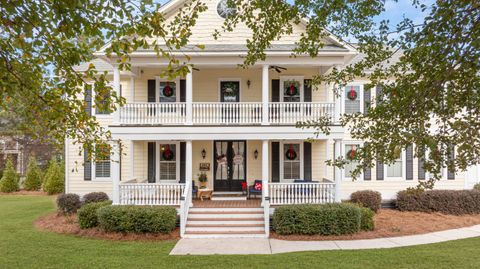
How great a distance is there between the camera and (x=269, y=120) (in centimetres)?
1280

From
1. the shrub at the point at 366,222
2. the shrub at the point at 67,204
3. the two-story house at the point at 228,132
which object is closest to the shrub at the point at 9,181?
the two-story house at the point at 228,132

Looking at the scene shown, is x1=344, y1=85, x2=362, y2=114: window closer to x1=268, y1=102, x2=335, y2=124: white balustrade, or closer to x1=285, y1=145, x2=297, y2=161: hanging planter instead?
x1=285, y1=145, x2=297, y2=161: hanging planter

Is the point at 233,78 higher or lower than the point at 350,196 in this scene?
higher

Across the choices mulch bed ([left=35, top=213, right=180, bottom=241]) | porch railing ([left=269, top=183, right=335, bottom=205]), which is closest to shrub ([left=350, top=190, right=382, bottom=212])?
porch railing ([left=269, top=183, right=335, bottom=205])

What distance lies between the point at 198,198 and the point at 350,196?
698cm

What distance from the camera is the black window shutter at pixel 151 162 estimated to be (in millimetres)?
14695

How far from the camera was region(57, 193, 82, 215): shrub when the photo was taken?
14055 mm

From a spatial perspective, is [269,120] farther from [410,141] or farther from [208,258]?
[410,141]

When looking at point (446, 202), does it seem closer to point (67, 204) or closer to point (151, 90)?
point (151, 90)

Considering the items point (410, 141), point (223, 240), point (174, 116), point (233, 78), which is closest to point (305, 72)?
point (233, 78)

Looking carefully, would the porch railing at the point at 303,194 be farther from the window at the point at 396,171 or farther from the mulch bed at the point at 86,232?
the window at the point at 396,171

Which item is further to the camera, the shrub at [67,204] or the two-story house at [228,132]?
the shrub at [67,204]

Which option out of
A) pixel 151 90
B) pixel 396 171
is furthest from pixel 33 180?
pixel 396 171

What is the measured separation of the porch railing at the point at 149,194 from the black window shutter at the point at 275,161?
14.2 feet
